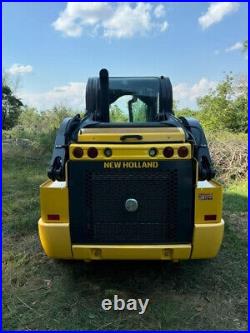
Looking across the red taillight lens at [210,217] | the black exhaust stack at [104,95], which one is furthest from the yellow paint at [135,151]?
the black exhaust stack at [104,95]

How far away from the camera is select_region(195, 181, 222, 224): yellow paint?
3785mm

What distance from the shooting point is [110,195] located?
387 centimetres

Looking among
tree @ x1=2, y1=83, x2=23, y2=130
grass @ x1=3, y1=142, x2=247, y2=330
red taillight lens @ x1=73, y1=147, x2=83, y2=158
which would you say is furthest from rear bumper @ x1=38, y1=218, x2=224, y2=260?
tree @ x1=2, y1=83, x2=23, y2=130

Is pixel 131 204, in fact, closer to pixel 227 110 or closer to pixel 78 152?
pixel 78 152

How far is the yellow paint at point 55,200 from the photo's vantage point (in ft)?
12.6

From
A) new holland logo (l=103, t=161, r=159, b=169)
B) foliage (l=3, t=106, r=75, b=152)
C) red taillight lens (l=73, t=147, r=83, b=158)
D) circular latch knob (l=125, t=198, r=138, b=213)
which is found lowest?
circular latch knob (l=125, t=198, r=138, b=213)

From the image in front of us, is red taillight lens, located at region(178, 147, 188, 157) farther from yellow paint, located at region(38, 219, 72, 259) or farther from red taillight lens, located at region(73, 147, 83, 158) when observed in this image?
yellow paint, located at region(38, 219, 72, 259)

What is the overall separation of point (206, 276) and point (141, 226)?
52.8 inches

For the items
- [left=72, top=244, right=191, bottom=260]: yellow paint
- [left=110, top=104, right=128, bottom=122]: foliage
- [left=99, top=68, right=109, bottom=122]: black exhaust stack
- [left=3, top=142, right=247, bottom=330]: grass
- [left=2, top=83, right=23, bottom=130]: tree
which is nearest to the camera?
[left=3, top=142, right=247, bottom=330]: grass

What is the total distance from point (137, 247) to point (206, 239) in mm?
706

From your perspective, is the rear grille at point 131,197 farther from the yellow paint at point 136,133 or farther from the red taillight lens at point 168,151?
the yellow paint at point 136,133

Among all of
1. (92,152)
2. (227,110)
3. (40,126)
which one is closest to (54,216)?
(92,152)

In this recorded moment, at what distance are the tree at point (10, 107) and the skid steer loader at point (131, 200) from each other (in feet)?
82.2

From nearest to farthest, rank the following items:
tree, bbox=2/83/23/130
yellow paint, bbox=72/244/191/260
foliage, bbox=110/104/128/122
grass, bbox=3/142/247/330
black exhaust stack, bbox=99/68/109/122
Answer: grass, bbox=3/142/247/330
yellow paint, bbox=72/244/191/260
black exhaust stack, bbox=99/68/109/122
foliage, bbox=110/104/128/122
tree, bbox=2/83/23/130
